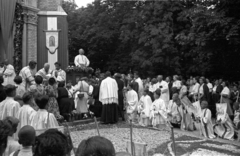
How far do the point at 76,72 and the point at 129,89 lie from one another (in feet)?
10.3

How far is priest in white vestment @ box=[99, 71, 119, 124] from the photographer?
11695mm

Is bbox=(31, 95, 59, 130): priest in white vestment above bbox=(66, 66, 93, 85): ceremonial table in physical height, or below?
below

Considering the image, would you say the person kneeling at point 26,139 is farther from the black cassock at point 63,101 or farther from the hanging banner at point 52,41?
the hanging banner at point 52,41

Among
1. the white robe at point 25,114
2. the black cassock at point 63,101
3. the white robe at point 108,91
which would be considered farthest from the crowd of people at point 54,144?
the white robe at point 108,91

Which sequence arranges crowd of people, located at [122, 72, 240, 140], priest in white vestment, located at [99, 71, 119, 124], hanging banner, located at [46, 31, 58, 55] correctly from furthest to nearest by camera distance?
hanging banner, located at [46, 31, 58, 55]
priest in white vestment, located at [99, 71, 119, 124]
crowd of people, located at [122, 72, 240, 140]

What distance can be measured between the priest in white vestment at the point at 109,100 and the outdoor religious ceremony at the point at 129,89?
0.13 ft

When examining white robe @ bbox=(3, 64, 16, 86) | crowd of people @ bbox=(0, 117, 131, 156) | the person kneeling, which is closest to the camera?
crowd of people @ bbox=(0, 117, 131, 156)

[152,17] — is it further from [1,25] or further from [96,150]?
[96,150]

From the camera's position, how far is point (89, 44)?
3195 centimetres

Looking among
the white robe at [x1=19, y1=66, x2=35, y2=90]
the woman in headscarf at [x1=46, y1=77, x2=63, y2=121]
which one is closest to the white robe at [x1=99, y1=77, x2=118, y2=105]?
the woman in headscarf at [x1=46, y1=77, x2=63, y2=121]

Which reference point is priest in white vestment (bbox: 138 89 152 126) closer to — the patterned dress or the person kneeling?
the patterned dress

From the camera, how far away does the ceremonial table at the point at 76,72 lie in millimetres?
14453

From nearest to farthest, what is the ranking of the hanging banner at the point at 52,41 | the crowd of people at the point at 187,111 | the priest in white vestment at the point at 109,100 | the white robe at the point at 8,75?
the crowd of people at the point at 187,111 < the white robe at the point at 8,75 < the priest in white vestment at the point at 109,100 < the hanging banner at the point at 52,41

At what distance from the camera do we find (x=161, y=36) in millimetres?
24094
